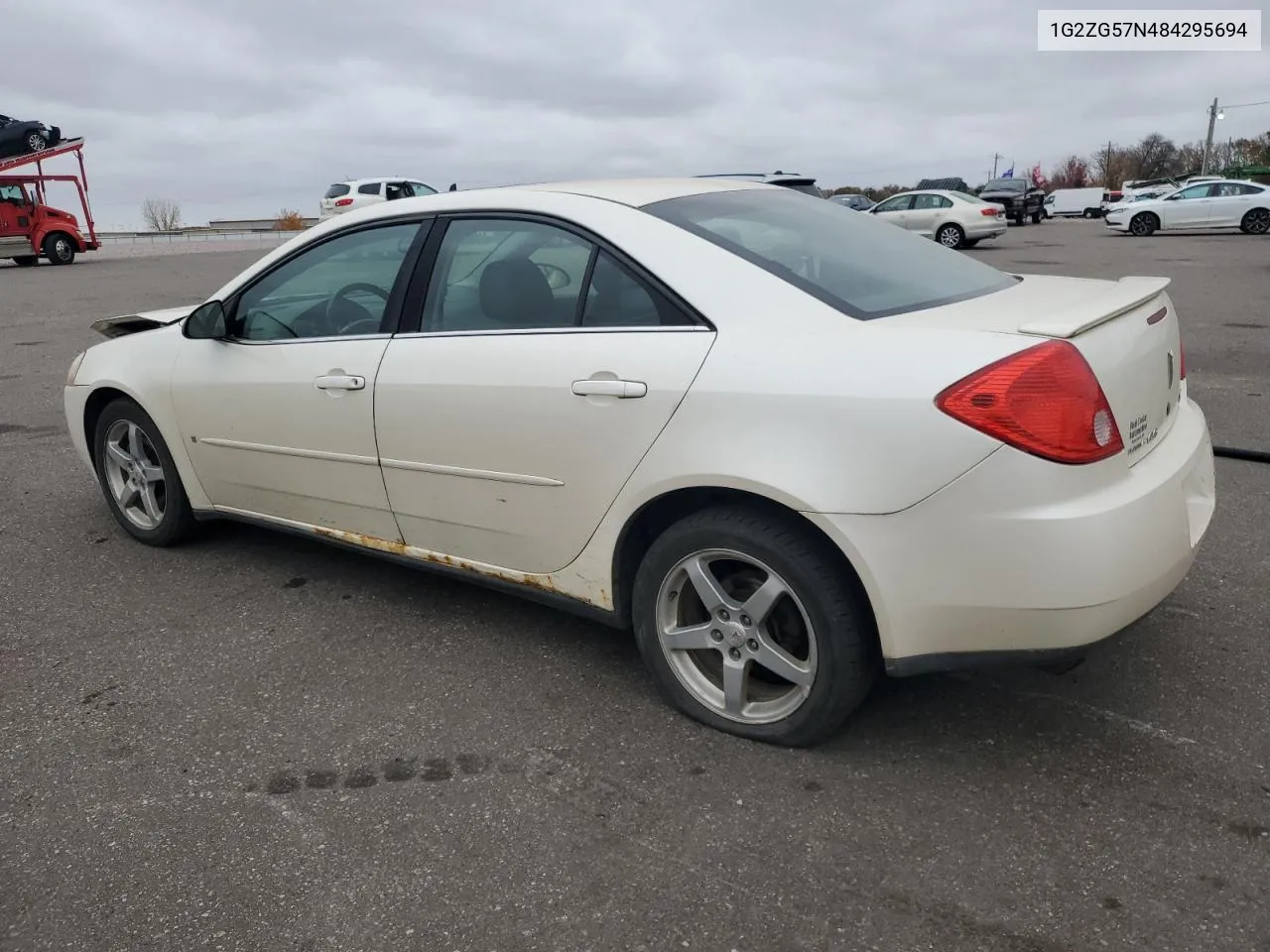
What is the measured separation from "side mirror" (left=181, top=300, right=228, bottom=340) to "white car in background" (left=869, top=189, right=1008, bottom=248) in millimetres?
22656

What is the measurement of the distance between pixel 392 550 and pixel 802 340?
1751mm

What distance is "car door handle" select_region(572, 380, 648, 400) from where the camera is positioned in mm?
2762

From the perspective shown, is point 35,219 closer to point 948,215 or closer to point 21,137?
point 21,137

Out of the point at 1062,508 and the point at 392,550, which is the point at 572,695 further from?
the point at 1062,508

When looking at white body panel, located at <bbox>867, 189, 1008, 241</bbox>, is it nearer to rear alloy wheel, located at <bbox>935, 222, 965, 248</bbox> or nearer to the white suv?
rear alloy wheel, located at <bbox>935, 222, 965, 248</bbox>

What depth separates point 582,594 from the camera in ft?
10.1

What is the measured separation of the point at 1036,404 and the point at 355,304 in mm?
2364

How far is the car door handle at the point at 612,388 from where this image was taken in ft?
9.06

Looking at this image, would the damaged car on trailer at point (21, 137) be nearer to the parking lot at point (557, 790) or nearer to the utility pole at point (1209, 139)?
the parking lot at point (557, 790)

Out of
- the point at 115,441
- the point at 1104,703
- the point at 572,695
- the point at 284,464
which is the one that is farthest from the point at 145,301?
the point at 1104,703

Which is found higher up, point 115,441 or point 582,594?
point 115,441

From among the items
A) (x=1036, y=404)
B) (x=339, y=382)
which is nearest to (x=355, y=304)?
(x=339, y=382)

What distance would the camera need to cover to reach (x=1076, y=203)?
54.7 m

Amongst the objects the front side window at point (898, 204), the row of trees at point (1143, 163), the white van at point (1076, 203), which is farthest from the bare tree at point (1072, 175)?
the front side window at point (898, 204)
